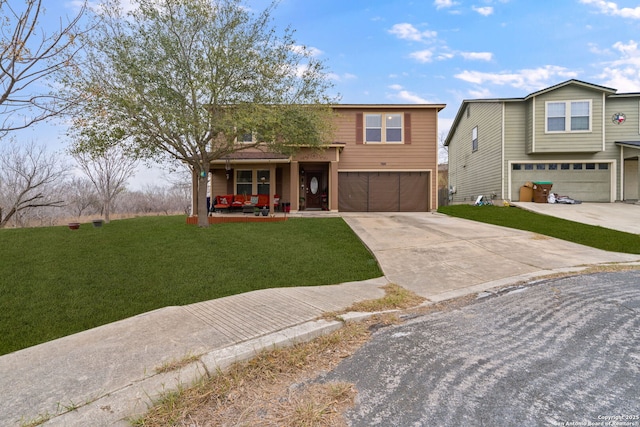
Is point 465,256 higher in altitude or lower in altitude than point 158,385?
higher

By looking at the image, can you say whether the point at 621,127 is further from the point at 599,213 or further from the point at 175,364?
the point at 175,364

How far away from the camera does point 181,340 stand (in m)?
3.13

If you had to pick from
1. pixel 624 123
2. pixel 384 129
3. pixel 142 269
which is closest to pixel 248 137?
pixel 384 129

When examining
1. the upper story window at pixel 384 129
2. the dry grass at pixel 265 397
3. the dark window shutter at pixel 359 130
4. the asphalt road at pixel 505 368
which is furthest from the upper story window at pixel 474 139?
the dry grass at pixel 265 397

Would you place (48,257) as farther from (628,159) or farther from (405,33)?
(628,159)

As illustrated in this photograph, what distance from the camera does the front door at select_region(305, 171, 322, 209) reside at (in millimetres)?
16906

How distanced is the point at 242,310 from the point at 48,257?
569cm

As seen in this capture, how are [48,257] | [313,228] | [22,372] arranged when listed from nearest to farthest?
[22,372]
[48,257]
[313,228]

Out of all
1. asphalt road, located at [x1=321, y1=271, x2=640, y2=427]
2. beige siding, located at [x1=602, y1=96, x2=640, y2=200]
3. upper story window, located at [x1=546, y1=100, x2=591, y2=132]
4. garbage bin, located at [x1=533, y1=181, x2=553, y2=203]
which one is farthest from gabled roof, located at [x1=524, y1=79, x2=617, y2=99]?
asphalt road, located at [x1=321, y1=271, x2=640, y2=427]

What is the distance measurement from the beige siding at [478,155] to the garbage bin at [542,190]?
1575 mm

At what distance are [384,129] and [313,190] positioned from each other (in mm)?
4604

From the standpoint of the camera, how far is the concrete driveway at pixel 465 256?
17.6 feet

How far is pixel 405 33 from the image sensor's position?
14.0m

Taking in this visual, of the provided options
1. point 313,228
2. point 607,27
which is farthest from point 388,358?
point 607,27
